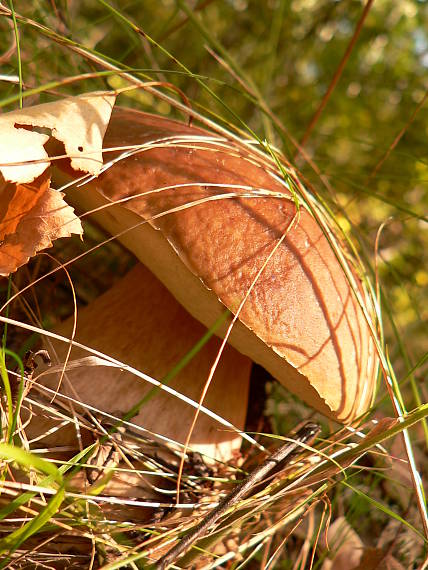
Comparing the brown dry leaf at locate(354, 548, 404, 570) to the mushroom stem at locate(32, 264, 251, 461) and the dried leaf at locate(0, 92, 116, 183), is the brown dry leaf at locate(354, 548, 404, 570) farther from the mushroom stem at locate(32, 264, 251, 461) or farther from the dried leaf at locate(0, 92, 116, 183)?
Result: the dried leaf at locate(0, 92, 116, 183)

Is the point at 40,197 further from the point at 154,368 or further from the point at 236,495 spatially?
the point at 236,495

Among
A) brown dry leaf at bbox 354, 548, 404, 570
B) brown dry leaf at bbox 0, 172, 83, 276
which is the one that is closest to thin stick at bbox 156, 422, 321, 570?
brown dry leaf at bbox 354, 548, 404, 570

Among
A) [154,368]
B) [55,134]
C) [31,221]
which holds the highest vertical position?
[55,134]

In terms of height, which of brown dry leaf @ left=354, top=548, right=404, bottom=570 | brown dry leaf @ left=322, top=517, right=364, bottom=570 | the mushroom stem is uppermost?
the mushroom stem

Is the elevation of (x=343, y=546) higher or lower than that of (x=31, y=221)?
lower

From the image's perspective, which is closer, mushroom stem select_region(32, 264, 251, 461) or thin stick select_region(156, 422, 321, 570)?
thin stick select_region(156, 422, 321, 570)

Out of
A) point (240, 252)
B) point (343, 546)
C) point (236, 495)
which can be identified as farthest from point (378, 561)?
point (240, 252)

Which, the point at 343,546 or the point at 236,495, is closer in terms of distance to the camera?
the point at 236,495
